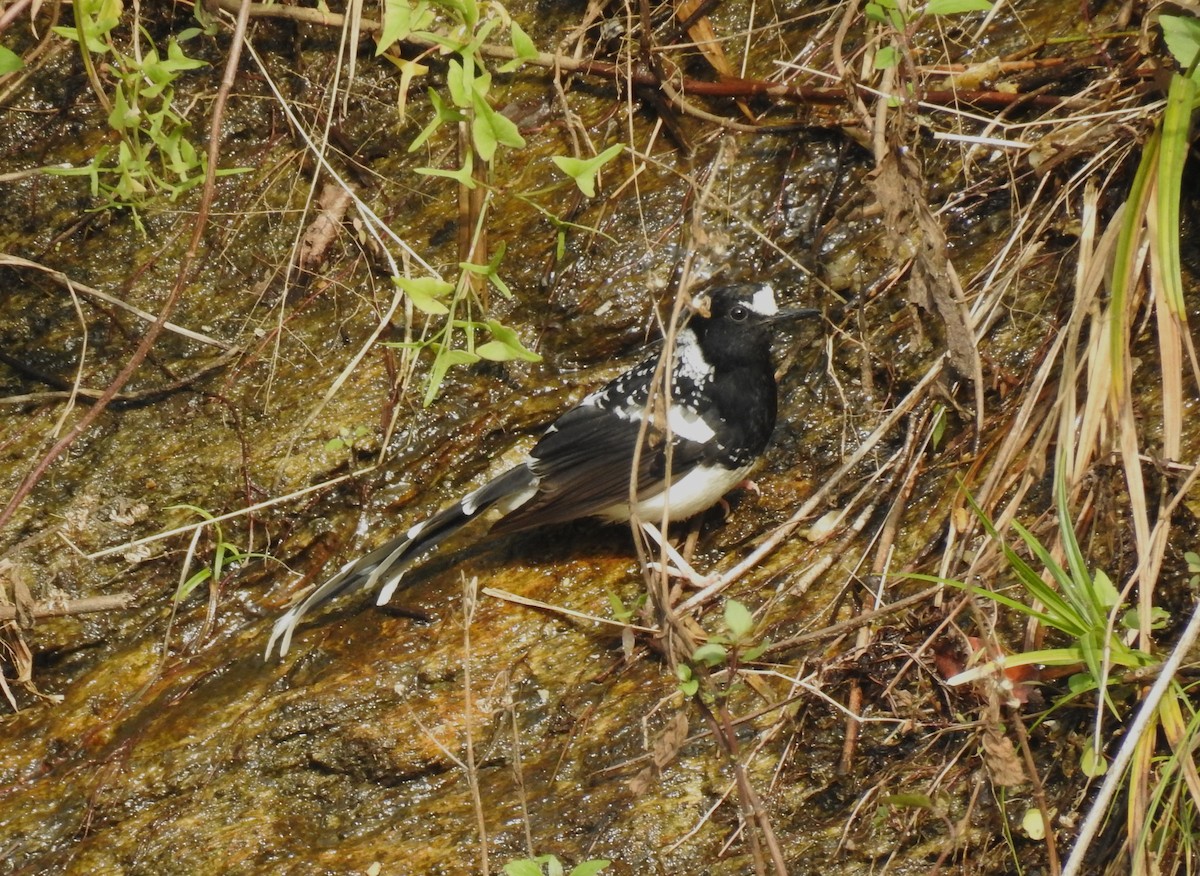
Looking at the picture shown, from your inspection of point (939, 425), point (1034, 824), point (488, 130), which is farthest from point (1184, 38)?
point (1034, 824)

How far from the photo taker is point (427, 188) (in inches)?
196

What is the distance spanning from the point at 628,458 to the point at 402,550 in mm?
870

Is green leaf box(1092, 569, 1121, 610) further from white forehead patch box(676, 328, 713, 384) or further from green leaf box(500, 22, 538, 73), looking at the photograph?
green leaf box(500, 22, 538, 73)

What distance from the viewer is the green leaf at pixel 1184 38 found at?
3.31 metres

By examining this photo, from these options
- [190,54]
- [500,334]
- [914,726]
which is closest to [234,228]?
[190,54]

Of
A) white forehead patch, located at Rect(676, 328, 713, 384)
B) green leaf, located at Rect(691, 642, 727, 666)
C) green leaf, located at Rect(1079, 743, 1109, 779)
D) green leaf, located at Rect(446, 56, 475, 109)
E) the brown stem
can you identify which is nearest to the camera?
green leaf, located at Rect(691, 642, 727, 666)

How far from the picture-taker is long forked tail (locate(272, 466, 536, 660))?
408 centimetres

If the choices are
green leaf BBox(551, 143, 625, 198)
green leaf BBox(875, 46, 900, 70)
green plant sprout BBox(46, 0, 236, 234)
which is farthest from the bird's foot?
green plant sprout BBox(46, 0, 236, 234)

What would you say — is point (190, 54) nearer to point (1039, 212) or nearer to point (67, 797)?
point (67, 797)

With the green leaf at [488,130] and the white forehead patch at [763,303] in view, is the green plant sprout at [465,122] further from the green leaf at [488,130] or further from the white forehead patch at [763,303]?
the white forehead patch at [763,303]

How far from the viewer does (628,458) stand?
4074 mm

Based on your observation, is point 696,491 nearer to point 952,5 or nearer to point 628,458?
point 628,458

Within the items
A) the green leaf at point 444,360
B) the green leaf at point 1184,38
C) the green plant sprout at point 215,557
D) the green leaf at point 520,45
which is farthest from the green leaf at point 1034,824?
the green plant sprout at point 215,557

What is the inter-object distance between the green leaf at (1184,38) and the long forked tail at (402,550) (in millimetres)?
2418
